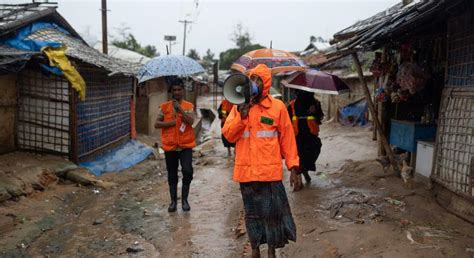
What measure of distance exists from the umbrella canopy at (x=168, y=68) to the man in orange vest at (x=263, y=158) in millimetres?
2659

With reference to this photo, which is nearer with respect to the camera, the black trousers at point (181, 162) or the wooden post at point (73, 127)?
the black trousers at point (181, 162)

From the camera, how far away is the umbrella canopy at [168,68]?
633 cm

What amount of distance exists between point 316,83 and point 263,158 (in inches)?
132

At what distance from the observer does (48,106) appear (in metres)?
8.73

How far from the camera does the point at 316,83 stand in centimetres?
682

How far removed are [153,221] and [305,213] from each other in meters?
2.11

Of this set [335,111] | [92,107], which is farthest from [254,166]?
[335,111]

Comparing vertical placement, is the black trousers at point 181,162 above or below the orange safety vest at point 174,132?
below

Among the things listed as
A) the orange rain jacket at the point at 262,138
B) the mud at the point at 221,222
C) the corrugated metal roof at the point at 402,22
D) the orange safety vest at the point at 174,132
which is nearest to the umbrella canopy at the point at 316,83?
the corrugated metal roof at the point at 402,22

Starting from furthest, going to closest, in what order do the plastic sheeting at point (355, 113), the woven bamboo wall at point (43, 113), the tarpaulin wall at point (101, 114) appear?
the plastic sheeting at point (355, 113)
the tarpaulin wall at point (101, 114)
the woven bamboo wall at point (43, 113)

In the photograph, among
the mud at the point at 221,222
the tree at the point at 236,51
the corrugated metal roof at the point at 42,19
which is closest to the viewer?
the mud at the point at 221,222

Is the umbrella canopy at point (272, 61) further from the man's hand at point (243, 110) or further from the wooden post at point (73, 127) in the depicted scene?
the wooden post at point (73, 127)

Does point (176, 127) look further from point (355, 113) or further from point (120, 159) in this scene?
point (355, 113)

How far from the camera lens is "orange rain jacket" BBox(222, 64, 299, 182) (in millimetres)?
3777
